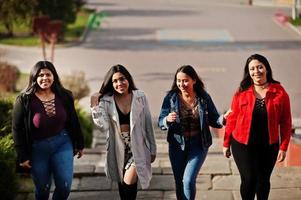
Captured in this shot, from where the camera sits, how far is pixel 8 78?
1669 cm

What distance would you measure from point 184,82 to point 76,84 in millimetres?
9501

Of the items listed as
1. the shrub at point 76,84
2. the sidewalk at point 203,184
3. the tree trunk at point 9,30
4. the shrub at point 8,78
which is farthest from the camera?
the tree trunk at point 9,30

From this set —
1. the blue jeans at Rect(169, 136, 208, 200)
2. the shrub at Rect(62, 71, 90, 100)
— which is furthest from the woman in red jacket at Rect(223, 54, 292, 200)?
the shrub at Rect(62, 71, 90, 100)

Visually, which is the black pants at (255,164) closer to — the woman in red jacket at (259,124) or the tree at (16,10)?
the woman in red jacket at (259,124)

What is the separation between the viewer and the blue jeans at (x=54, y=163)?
4.99 meters

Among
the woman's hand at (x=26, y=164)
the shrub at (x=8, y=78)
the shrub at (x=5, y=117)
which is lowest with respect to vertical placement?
the shrub at (x=8, y=78)

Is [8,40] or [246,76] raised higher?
[246,76]

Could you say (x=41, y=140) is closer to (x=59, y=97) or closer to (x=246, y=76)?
(x=59, y=97)

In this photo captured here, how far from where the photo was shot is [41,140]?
16.4ft

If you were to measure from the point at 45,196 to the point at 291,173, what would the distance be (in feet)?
9.92

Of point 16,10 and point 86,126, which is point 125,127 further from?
point 16,10

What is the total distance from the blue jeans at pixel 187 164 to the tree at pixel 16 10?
21.4 metres

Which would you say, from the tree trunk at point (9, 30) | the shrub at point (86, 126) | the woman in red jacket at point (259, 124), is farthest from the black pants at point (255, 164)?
the tree trunk at point (9, 30)

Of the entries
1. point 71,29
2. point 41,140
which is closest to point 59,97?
point 41,140
